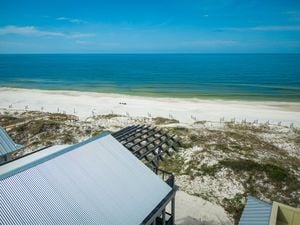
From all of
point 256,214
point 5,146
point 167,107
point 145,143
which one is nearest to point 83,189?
point 145,143

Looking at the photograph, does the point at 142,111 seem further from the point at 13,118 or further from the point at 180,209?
the point at 180,209

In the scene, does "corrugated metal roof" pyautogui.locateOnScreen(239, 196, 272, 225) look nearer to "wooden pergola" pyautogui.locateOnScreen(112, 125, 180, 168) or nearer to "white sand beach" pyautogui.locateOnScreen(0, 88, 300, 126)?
"wooden pergola" pyautogui.locateOnScreen(112, 125, 180, 168)

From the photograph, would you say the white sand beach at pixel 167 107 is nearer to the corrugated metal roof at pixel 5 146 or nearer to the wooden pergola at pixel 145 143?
the wooden pergola at pixel 145 143

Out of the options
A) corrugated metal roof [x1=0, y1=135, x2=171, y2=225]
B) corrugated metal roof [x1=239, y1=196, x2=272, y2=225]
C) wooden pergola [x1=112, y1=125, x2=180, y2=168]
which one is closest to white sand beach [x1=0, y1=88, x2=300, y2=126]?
wooden pergola [x1=112, y1=125, x2=180, y2=168]

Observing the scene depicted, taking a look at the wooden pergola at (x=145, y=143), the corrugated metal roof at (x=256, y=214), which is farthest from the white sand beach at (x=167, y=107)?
the corrugated metal roof at (x=256, y=214)

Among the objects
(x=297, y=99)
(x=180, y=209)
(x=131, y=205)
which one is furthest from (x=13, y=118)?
(x=297, y=99)

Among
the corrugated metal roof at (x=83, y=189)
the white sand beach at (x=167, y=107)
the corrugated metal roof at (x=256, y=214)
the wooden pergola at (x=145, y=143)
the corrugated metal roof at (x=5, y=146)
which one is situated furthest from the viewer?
the white sand beach at (x=167, y=107)
